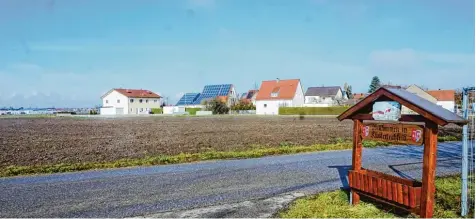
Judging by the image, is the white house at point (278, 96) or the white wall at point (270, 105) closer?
the white wall at point (270, 105)

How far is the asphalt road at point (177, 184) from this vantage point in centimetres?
677

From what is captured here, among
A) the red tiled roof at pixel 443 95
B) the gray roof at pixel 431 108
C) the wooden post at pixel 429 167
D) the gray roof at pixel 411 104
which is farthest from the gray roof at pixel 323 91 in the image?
the wooden post at pixel 429 167

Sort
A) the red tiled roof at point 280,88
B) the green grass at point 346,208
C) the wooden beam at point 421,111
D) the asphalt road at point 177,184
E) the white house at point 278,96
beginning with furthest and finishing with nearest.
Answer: the red tiled roof at point 280,88
the white house at point 278,96
the asphalt road at point 177,184
the green grass at point 346,208
the wooden beam at point 421,111

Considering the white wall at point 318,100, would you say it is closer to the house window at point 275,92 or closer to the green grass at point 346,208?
the house window at point 275,92

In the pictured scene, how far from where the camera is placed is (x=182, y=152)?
14.4 metres

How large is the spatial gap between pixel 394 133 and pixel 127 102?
82.0 meters

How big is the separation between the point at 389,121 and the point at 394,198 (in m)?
1.18

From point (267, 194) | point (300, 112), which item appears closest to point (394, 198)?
point (267, 194)

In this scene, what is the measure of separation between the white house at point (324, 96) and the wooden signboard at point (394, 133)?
76.8m

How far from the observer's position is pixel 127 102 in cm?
8350

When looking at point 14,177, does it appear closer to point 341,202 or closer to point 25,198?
point 25,198

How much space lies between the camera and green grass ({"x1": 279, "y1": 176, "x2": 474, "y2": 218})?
19.4 ft

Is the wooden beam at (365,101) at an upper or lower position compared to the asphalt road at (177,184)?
upper

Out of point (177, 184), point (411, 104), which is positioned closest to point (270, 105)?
point (177, 184)
